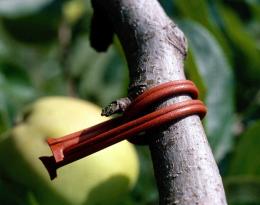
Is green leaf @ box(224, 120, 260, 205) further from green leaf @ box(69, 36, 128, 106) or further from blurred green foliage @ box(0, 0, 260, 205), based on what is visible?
green leaf @ box(69, 36, 128, 106)

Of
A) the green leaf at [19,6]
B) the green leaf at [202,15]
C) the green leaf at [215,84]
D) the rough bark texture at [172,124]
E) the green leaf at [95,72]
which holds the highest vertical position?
the green leaf at [19,6]

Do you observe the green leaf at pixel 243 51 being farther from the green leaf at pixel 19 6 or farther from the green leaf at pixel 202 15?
the green leaf at pixel 19 6

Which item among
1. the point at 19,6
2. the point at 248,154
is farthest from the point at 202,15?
the point at 19,6

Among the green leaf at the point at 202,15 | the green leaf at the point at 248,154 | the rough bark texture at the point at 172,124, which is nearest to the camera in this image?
the rough bark texture at the point at 172,124

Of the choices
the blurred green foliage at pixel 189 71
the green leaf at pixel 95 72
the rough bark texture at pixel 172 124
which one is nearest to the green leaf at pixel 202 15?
the blurred green foliage at pixel 189 71

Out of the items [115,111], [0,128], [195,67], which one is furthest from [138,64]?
[0,128]

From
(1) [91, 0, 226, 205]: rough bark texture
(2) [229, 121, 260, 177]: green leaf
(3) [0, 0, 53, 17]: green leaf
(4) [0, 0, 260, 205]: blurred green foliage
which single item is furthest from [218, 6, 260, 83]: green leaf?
(1) [91, 0, 226, 205]: rough bark texture

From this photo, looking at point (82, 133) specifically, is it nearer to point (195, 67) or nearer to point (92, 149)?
point (92, 149)
